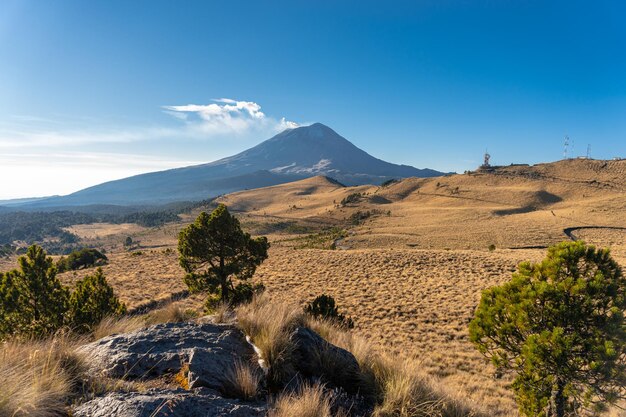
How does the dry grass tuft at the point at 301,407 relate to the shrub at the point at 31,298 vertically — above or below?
above

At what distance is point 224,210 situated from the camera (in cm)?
1766

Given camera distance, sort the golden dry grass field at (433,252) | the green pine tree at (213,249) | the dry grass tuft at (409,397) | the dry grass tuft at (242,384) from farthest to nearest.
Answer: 1. the golden dry grass field at (433,252)
2. the green pine tree at (213,249)
3. the dry grass tuft at (409,397)
4. the dry grass tuft at (242,384)

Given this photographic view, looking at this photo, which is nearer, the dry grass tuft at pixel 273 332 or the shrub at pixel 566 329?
the dry grass tuft at pixel 273 332

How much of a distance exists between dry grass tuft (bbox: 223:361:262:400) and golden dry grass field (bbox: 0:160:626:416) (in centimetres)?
600

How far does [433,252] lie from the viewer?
40.8 m

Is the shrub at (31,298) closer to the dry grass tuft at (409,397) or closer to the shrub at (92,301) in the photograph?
the shrub at (92,301)

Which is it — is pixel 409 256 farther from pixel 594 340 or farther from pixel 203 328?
pixel 203 328

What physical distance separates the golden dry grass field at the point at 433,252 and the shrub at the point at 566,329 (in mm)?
1519

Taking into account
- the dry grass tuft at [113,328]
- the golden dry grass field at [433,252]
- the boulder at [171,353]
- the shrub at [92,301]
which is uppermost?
the boulder at [171,353]

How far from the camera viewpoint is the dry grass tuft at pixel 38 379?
2934mm

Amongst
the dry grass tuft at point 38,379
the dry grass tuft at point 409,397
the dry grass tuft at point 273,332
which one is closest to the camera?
the dry grass tuft at point 38,379

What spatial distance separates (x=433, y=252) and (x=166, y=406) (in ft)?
136

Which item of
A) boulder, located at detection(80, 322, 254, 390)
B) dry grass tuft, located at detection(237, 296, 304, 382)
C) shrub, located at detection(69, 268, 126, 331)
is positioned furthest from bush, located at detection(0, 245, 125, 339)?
dry grass tuft, located at detection(237, 296, 304, 382)

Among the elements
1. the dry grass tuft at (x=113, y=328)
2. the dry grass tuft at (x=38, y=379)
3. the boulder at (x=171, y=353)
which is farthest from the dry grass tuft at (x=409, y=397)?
the dry grass tuft at (x=113, y=328)
